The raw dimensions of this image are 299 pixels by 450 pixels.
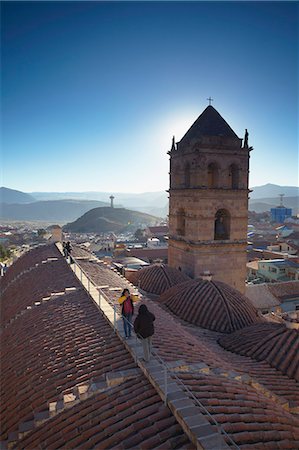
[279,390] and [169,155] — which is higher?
[169,155]

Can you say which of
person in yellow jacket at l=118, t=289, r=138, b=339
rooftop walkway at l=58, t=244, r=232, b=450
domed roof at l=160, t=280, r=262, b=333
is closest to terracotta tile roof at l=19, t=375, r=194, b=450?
rooftop walkway at l=58, t=244, r=232, b=450

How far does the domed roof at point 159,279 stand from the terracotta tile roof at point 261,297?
15.9 metres

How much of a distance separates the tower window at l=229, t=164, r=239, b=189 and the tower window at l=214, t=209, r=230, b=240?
133 cm

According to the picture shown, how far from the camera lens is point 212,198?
52.9 feet

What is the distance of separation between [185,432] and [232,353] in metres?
6.41

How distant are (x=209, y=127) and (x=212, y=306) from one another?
8.54 metres

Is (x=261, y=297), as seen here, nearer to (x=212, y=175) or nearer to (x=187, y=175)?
(x=212, y=175)

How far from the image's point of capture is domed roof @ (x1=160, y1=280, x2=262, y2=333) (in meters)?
12.4

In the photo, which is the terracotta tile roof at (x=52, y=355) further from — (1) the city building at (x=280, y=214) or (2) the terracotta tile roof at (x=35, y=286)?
(1) the city building at (x=280, y=214)

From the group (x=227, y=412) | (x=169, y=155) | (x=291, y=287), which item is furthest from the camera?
(x=291, y=287)

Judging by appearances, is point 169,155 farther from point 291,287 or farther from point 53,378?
point 291,287

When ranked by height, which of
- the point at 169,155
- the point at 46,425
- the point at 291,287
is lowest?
the point at 291,287

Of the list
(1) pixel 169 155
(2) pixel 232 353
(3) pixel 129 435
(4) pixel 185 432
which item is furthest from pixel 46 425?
(1) pixel 169 155

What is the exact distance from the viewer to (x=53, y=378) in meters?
6.59
